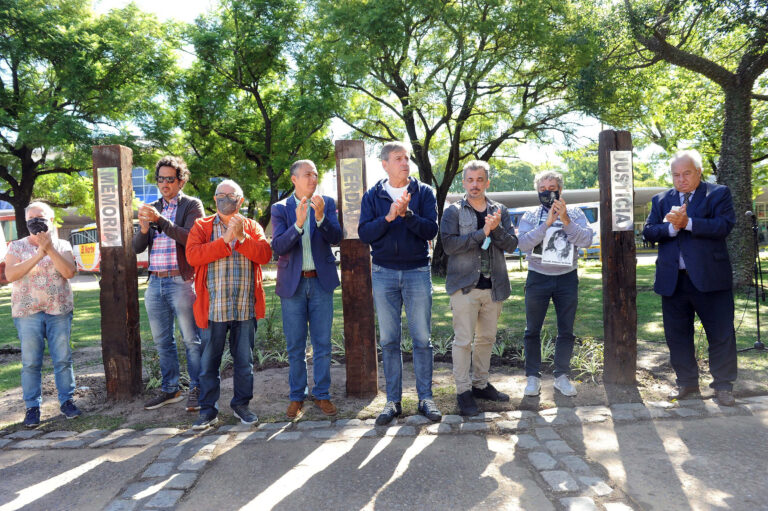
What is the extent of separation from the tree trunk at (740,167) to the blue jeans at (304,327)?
892 centimetres

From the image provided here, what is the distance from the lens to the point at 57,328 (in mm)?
4355

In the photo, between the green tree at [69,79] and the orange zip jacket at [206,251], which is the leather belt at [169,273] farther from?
the green tree at [69,79]

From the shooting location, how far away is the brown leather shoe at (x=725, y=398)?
4.04 m

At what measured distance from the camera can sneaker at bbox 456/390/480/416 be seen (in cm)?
408

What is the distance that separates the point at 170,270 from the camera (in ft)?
14.6

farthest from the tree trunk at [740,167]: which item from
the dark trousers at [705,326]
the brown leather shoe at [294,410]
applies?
the brown leather shoe at [294,410]

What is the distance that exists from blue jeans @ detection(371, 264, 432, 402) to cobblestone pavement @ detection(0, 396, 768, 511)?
0.31m

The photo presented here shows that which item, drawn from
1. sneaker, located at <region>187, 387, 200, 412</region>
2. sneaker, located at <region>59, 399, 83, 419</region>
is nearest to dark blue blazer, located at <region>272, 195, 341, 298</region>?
sneaker, located at <region>187, 387, 200, 412</region>

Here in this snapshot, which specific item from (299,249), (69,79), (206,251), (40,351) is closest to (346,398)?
(299,249)

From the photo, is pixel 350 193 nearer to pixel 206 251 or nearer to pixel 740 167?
pixel 206 251

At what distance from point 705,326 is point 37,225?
208 inches

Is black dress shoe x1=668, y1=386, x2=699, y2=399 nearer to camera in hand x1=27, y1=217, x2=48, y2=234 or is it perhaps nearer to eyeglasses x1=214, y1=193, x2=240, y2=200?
eyeglasses x1=214, y1=193, x2=240, y2=200

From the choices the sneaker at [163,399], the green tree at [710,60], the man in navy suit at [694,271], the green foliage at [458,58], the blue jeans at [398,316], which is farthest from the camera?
the green foliage at [458,58]

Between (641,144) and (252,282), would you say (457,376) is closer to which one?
(252,282)
